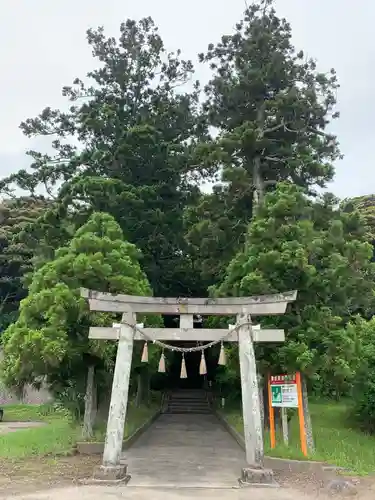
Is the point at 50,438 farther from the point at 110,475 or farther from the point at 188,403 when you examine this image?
the point at 188,403

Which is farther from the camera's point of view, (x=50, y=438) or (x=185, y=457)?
(x=50, y=438)

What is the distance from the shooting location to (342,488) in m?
8.16

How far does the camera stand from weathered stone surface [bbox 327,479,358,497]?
8055 millimetres

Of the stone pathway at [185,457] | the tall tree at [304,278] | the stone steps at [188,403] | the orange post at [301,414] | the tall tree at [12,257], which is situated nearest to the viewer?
the stone pathway at [185,457]

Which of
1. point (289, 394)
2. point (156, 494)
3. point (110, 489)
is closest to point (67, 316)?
point (110, 489)

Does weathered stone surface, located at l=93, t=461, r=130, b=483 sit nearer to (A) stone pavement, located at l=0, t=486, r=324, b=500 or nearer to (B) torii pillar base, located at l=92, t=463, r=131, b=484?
(B) torii pillar base, located at l=92, t=463, r=131, b=484

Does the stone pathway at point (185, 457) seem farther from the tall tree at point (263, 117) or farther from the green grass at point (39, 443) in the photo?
the tall tree at point (263, 117)

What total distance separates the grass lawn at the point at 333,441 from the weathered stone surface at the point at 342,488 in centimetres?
135

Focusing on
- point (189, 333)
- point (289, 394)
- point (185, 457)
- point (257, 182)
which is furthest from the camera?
point (257, 182)

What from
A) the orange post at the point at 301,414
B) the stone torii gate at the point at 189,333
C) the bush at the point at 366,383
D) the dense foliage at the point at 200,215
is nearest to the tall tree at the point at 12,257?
the dense foliage at the point at 200,215

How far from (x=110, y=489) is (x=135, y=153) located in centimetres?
1472

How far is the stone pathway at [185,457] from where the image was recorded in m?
9.24

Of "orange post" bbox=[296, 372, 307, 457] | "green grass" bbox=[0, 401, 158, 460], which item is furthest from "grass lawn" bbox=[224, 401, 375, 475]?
"green grass" bbox=[0, 401, 158, 460]

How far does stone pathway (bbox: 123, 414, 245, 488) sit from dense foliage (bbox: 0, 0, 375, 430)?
2155 mm
